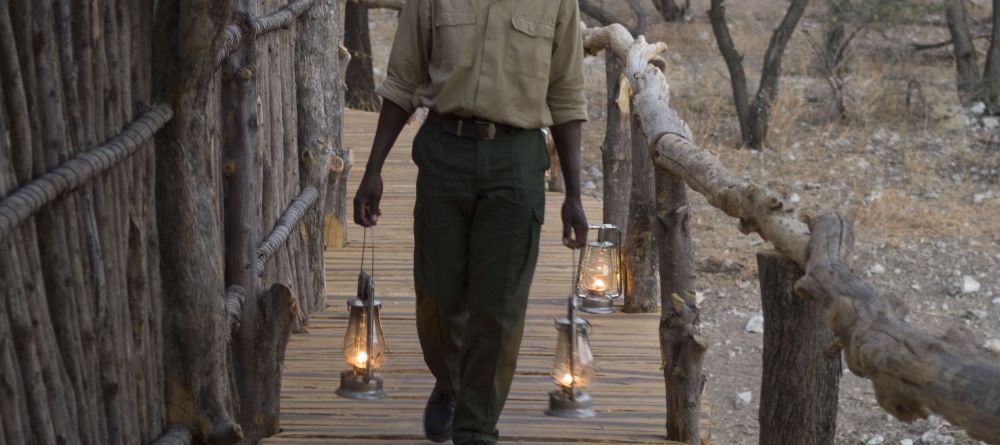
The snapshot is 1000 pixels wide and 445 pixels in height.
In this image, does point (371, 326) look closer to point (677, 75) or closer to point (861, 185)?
point (861, 185)

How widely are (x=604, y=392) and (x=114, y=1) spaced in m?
2.39

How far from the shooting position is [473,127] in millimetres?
3717

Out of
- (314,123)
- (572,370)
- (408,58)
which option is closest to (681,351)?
(572,370)

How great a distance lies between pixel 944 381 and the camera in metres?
2.08

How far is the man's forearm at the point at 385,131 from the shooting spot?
3.91m

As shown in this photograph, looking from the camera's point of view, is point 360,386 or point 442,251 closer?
point 442,251

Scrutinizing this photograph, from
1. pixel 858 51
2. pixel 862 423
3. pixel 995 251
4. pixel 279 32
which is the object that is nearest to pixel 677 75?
pixel 858 51

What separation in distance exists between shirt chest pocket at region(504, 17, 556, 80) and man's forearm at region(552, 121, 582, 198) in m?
0.19

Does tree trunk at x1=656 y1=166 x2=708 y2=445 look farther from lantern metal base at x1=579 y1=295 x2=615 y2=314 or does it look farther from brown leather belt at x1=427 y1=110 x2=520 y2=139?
lantern metal base at x1=579 y1=295 x2=615 y2=314

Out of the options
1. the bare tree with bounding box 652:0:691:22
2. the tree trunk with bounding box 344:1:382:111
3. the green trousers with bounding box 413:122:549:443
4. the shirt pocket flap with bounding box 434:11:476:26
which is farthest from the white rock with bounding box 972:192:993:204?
the shirt pocket flap with bounding box 434:11:476:26

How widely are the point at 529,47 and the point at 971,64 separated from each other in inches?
460

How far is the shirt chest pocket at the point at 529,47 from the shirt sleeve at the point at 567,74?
7 centimetres

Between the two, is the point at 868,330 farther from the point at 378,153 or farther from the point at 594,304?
the point at 594,304

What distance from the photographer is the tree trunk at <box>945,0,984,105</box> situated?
14.2m
